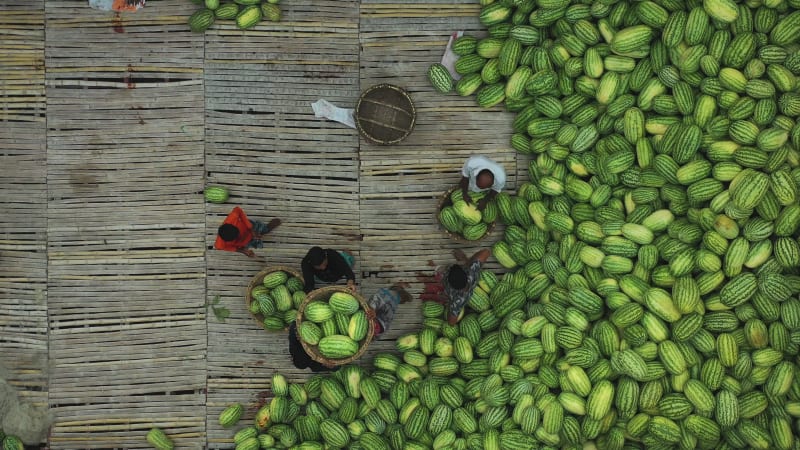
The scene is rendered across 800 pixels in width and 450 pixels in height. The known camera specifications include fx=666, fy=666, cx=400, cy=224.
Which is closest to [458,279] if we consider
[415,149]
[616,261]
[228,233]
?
[616,261]

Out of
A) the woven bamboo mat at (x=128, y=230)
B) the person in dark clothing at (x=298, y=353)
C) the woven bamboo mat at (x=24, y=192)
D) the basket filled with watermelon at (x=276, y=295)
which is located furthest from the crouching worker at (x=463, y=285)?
the woven bamboo mat at (x=24, y=192)

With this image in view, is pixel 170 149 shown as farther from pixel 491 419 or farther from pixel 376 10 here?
pixel 491 419

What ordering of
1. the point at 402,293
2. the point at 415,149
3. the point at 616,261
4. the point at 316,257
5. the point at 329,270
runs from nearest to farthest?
the point at 316,257 < the point at 616,261 < the point at 329,270 < the point at 402,293 < the point at 415,149

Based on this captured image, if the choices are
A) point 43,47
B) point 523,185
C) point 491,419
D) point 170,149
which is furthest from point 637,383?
point 43,47

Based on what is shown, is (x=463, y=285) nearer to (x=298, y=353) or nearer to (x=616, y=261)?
(x=616, y=261)

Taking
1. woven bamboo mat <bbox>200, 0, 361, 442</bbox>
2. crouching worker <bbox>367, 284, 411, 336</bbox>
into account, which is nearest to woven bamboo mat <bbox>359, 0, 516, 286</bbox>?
crouching worker <bbox>367, 284, 411, 336</bbox>

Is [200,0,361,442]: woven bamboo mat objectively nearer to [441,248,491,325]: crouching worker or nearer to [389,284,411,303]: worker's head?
[389,284,411,303]: worker's head
